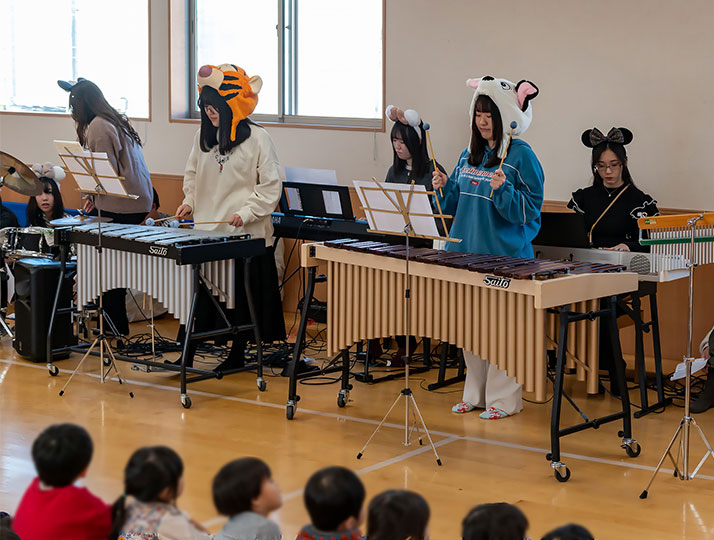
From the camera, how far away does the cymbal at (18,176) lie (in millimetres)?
6141

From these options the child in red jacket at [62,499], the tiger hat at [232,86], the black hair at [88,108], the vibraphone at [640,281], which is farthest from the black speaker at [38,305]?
the child in red jacket at [62,499]

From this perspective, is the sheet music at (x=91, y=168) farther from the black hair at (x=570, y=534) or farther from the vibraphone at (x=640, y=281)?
the black hair at (x=570, y=534)

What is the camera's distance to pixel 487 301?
440cm

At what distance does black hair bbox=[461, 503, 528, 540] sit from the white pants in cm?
298

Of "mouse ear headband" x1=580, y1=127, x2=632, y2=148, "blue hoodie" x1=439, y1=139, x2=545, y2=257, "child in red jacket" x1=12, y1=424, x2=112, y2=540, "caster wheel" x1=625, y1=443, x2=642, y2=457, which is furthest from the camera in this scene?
"mouse ear headband" x1=580, y1=127, x2=632, y2=148

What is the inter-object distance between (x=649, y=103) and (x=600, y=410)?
6.35 feet

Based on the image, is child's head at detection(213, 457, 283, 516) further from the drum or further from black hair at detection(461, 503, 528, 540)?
the drum

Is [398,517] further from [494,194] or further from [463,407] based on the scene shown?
[463,407]

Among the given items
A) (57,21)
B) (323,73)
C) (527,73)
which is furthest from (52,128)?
(527,73)

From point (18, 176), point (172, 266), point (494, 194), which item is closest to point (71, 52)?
point (18, 176)

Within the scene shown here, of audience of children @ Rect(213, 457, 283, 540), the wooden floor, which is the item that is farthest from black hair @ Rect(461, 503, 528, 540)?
the wooden floor

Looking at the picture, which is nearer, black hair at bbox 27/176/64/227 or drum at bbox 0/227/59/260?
drum at bbox 0/227/59/260

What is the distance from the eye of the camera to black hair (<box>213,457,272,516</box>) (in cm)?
206

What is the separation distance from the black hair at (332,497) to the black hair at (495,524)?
230mm
